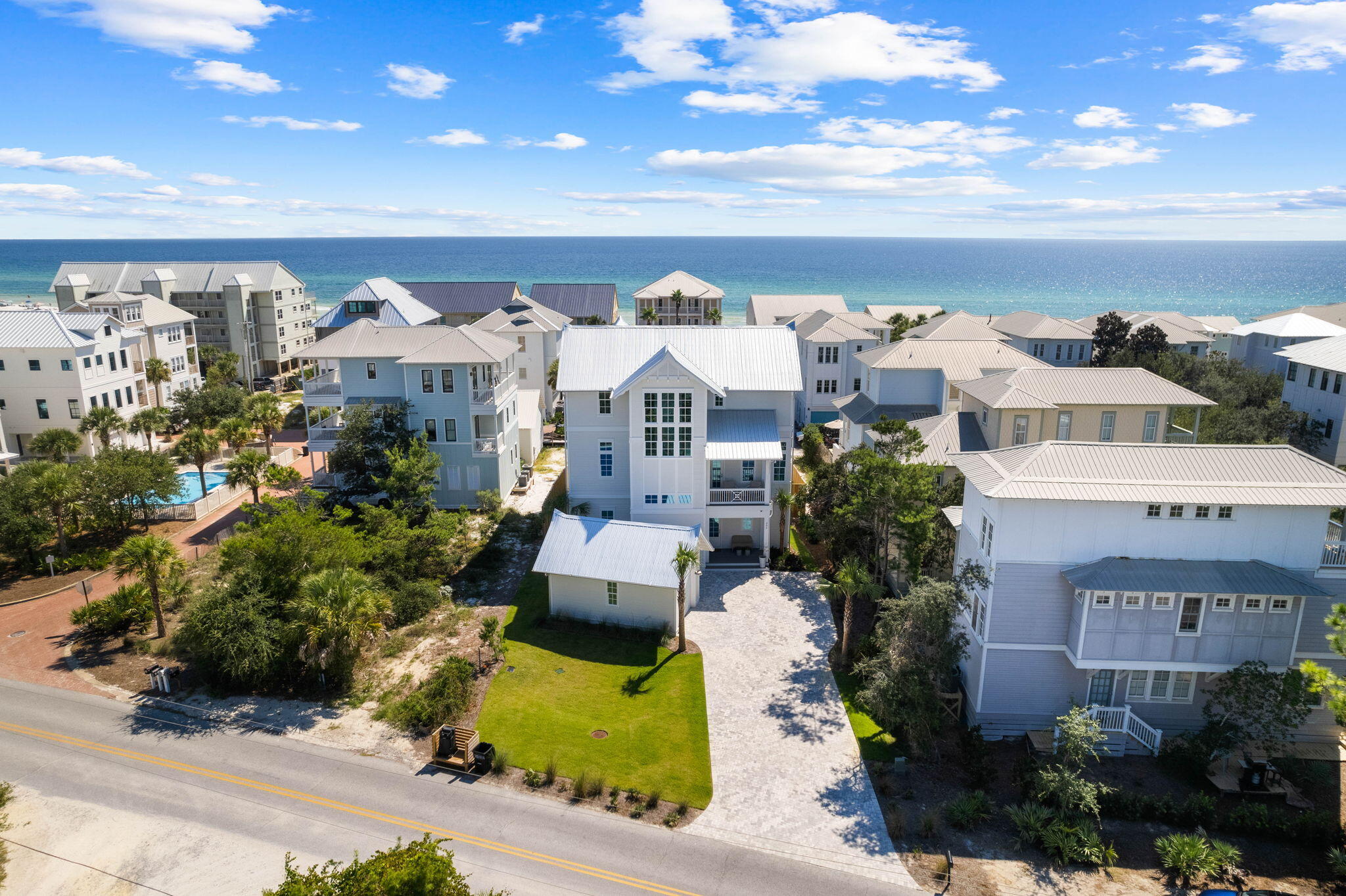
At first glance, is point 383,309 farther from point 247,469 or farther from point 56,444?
point 247,469

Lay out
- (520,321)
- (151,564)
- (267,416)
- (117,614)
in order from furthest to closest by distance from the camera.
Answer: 1. (520,321)
2. (267,416)
3. (117,614)
4. (151,564)

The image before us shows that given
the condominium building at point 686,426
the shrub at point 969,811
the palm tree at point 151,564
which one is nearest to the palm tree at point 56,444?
the palm tree at point 151,564

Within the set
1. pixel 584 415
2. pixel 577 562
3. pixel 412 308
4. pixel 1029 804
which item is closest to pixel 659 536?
pixel 577 562

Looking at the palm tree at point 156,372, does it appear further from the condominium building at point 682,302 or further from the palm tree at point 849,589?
the palm tree at point 849,589

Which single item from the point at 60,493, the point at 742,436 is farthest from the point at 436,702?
the point at 60,493

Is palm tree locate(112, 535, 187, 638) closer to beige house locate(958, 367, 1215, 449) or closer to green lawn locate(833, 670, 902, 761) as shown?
green lawn locate(833, 670, 902, 761)

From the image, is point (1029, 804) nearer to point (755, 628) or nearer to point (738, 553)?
point (755, 628)

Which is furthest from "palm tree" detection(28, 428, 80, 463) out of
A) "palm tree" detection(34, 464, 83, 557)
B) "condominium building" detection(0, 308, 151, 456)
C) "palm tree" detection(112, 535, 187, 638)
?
"palm tree" detection(112, 535, 187, 638)
